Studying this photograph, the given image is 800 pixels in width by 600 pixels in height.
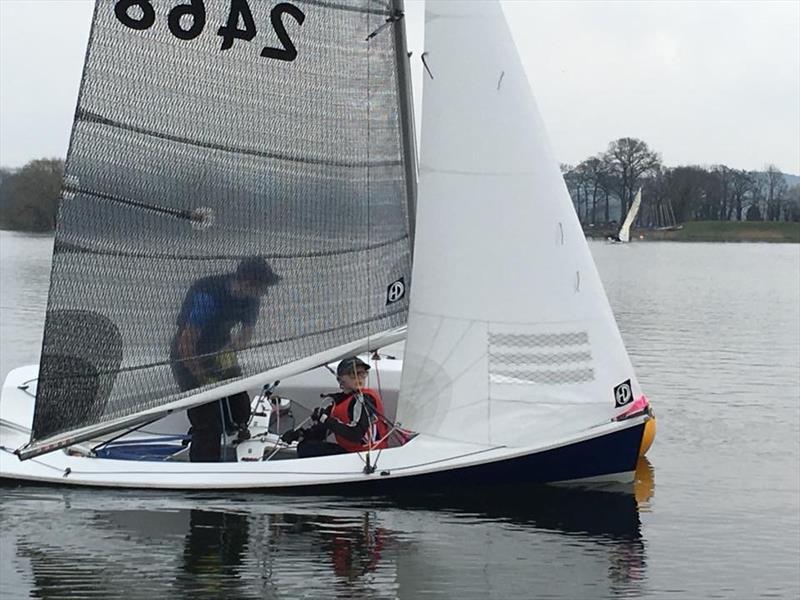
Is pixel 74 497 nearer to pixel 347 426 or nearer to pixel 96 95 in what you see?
pixel 347 426

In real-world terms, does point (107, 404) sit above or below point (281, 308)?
below

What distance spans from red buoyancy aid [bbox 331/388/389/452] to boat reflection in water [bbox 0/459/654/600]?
360mm

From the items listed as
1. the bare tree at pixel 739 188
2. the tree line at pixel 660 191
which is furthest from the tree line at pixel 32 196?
the bare tree at pixel 739 188

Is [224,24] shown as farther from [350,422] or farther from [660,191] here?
[660,191]

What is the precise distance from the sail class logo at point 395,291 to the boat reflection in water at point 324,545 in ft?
4.33

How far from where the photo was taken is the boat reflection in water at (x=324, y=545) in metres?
7.43

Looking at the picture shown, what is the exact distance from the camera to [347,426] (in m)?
8.89

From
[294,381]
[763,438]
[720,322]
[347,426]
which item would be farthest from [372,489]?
[720,322]

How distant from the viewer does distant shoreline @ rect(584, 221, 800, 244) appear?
88500mm

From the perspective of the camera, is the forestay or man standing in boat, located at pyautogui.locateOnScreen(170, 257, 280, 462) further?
man standing in boat, located at pyautogui.locateOnScreen(170, 257, 280, 462)

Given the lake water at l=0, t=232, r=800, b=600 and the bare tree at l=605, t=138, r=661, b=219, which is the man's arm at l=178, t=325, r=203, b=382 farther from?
the bare tree at l=605, t=138, r=661, b=219

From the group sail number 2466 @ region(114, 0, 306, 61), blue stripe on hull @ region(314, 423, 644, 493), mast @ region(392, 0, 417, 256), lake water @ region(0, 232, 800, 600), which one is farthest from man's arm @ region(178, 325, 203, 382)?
sail number 2466 @ region(114, 0, 306, 61)

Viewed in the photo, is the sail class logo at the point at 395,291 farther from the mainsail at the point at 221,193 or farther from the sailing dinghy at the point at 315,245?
the sailing dinghy at the point at 315,245

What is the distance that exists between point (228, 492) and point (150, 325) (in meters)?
1.20
